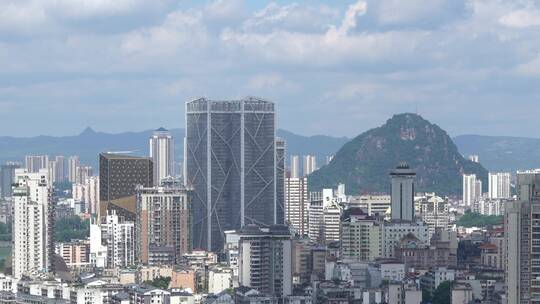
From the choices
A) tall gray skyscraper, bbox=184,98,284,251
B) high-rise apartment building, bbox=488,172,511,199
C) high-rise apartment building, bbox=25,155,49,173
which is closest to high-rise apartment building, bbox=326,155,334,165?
high-rise apartment building, bbox=25,155,49,173

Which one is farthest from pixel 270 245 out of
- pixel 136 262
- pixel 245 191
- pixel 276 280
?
pixel 245 191

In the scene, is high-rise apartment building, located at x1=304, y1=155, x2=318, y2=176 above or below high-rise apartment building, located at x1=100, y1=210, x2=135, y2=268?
above

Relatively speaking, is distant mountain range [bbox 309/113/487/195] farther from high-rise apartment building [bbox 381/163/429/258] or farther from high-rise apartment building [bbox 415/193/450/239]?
high-rise apartment building [bbox 381/163/429/258]

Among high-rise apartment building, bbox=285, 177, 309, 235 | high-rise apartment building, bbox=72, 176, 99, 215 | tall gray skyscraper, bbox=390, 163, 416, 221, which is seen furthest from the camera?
high-rise apartment building, bbox=72, 176, 99, 215

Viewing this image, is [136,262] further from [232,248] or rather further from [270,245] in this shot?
[270,245]

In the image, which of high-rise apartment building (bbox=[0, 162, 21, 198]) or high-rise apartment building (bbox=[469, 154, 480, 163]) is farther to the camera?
high-rise apartment building (bbox=[469, 154, 480, 163])

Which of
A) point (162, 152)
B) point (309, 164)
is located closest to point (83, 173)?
point (309, 164)

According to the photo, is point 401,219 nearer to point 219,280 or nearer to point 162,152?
point 219,280
